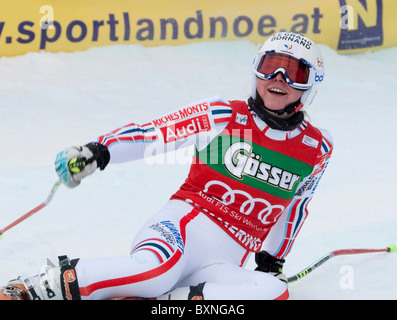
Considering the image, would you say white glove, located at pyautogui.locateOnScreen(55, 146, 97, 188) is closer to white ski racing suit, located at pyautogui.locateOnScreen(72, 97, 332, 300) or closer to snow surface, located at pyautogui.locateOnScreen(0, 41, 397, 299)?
white ski racing suit, located at pyautogui.locateOnScreen(72, 97, 332, 300)

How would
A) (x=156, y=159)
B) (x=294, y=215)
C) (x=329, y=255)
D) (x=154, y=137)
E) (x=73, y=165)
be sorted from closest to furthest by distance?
(x=73, y=165), (x=154, y=137), (x=294, y=215), (x=329, y=255), (x=156, y=159)

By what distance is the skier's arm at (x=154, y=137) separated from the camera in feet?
9.44

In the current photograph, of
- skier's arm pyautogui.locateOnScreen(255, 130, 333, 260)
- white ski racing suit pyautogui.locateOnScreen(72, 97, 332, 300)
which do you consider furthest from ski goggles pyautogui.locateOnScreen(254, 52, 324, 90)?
skier's arm pyautogui.locateOnScreen(255, 130, 333, 260)

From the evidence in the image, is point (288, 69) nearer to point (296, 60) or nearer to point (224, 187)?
point (296, 60)

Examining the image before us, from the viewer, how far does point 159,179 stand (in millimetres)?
5117

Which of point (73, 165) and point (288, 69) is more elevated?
point (288, 69)

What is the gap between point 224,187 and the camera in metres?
3.40

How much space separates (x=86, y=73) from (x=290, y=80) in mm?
3811

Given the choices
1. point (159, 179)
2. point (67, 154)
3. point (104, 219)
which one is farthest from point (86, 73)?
point (67, 154)

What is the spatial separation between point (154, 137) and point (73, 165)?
460 millimetres

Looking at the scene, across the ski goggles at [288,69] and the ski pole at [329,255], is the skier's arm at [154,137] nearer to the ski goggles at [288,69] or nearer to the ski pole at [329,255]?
the ski goggles at [288,69]

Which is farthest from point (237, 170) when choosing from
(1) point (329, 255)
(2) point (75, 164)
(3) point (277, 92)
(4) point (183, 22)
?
(4) point (183, 22)

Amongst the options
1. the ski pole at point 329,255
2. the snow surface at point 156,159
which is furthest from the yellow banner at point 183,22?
the ski pole at point 329,255
